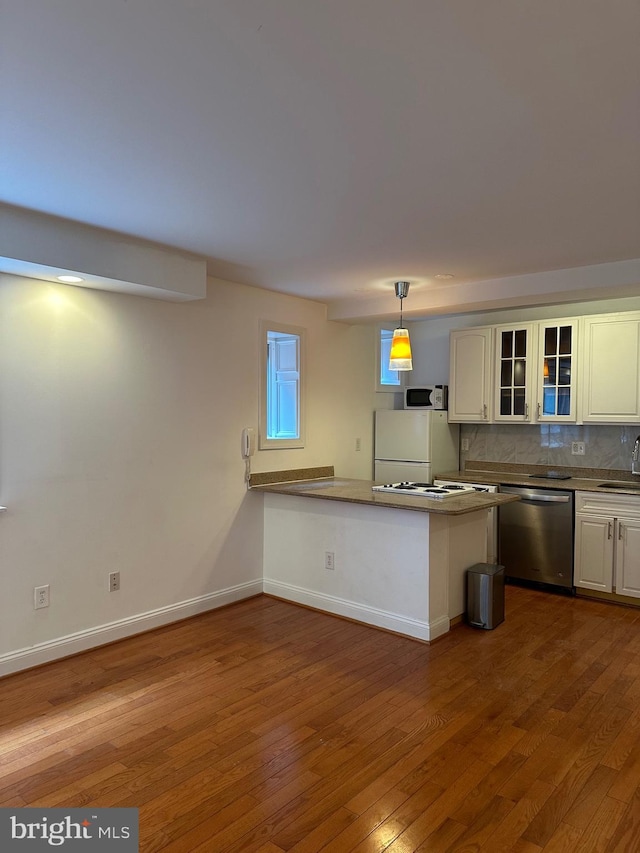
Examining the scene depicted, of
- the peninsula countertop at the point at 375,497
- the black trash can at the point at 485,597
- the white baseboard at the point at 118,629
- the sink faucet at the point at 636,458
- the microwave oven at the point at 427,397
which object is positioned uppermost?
the microwave oven at the point at 427,397

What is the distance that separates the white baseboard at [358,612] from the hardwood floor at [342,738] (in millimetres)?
91

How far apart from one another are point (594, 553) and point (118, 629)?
3532mm

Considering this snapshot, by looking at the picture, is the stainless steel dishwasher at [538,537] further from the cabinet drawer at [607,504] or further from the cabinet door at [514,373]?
the cabinet door at [514,373]

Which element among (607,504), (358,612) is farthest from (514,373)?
(358,612)

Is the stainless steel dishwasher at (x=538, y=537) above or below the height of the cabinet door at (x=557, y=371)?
below

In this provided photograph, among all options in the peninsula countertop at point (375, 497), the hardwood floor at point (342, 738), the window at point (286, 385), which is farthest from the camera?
the window at point (286, 385)

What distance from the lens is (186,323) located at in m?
4.14

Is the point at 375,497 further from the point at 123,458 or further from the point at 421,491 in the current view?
the point at 123,458

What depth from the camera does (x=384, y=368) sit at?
611cm

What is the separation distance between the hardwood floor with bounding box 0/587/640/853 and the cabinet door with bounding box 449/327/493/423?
7.06ft

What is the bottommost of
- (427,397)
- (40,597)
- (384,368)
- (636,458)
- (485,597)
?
(485,597)

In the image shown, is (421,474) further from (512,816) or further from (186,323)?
(512,816)

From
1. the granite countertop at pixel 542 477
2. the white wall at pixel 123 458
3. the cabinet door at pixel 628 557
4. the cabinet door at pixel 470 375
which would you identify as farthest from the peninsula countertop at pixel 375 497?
the cabinet door at pixel 470 375

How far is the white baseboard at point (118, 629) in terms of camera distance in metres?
3.32
